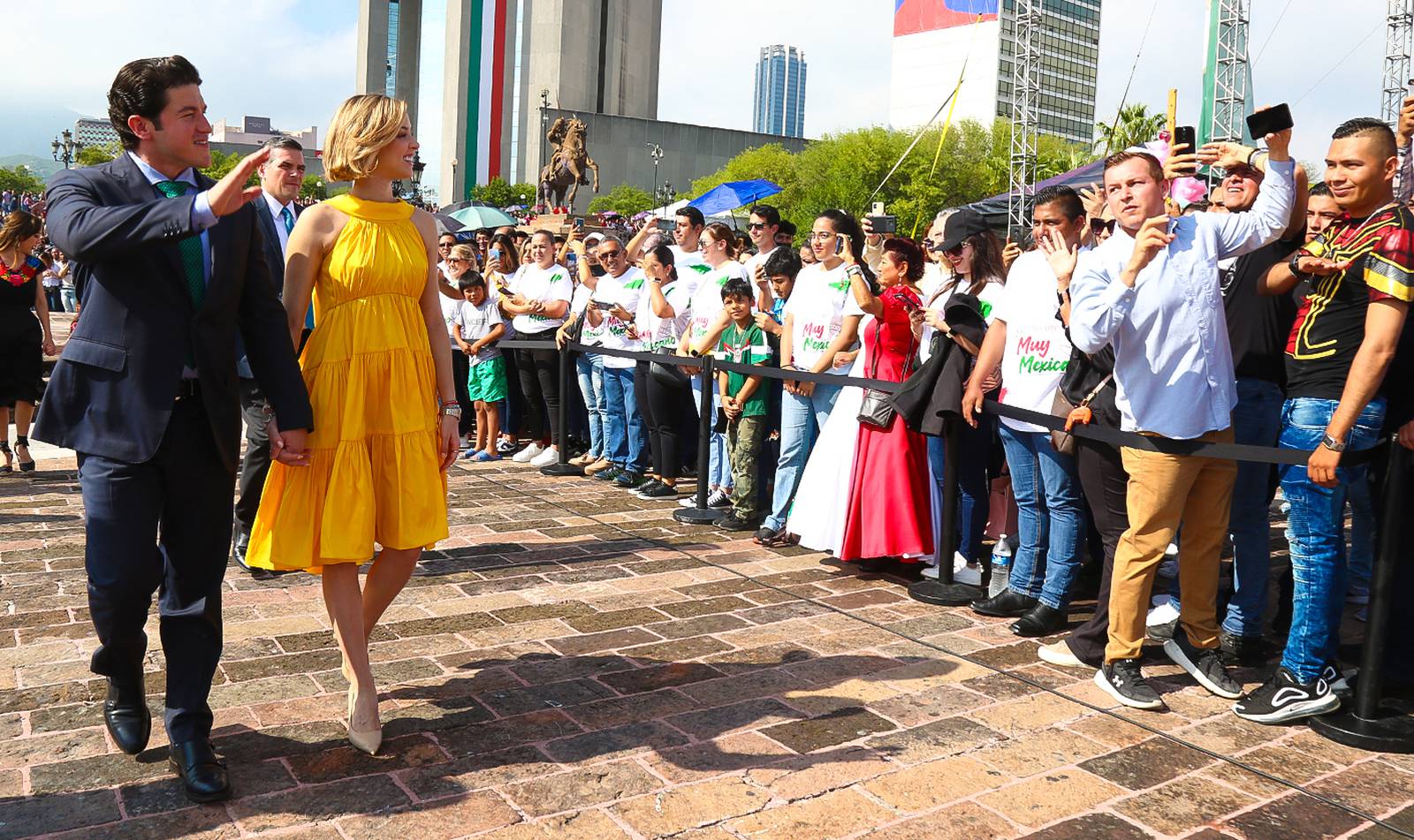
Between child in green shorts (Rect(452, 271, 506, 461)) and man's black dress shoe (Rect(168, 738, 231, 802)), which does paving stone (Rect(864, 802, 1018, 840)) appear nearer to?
man's black dress shoe (Rect(168, 738, 231, 802))

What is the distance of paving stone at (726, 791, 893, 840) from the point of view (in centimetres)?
309

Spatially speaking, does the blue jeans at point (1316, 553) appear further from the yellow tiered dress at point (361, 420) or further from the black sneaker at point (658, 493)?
the black sneaker at point (658, 493)

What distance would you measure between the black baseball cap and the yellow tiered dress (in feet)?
10.3

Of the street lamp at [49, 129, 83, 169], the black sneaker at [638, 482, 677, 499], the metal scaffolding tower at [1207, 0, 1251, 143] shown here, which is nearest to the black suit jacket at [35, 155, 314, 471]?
the black sneaker at [638, 482, 677, 499]

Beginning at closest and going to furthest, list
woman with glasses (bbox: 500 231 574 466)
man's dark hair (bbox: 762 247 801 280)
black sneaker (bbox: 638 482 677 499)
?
man's dark hair (bbox: 762 247 801 280), black sneaker (bbox: 638 482 677 499), woman with glasses (bbox: 500 231 574 466)

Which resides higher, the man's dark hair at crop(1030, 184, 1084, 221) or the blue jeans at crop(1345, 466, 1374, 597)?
the man's dark hair at crop(1030, 184, 1084, 221)

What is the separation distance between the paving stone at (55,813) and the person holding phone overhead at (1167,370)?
326 centimetres

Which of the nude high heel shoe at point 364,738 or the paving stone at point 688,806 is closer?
the paving stone at point 688,806

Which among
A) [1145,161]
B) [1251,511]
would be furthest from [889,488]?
[1145,161]

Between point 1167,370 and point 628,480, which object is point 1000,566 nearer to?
point 1167,370

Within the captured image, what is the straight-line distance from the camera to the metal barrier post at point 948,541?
558 centimetres

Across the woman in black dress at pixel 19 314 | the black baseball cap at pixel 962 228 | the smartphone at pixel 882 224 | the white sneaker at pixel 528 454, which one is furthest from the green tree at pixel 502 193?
the black baseball cap at pixel 962 228

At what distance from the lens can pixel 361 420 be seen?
140 inches

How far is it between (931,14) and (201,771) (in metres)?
130
